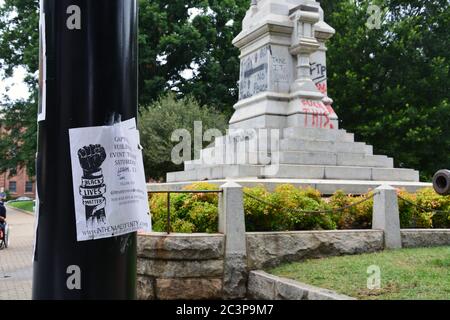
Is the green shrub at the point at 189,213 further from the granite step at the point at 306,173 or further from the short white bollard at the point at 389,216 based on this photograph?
the short white bollard at the point at 389,216

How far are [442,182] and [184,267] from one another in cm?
369

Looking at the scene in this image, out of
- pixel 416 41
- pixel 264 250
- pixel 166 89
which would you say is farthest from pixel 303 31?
pixel 166 89

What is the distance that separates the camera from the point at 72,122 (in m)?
2.20

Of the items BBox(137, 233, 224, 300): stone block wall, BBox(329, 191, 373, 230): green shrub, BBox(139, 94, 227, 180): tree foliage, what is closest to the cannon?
BBox(329, 191, 373, 230): green shrub

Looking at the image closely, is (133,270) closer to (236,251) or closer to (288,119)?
(236,251)

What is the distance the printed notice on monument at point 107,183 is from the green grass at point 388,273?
376 centimetres

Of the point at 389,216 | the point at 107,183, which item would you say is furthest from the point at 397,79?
the point at 107,183

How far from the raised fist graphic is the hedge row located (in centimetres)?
535

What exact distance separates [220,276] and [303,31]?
8.37m

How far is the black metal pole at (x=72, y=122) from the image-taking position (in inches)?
85.3

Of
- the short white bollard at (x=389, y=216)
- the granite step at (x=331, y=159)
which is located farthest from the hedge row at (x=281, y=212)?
the granite step at (x=331, y=159)

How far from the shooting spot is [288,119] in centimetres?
1301

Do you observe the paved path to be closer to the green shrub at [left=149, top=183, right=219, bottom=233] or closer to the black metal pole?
the green shrub at [left=149, top=183, right=219, bottom=233]

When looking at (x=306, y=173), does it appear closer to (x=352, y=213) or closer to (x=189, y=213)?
(x=352, y=213)
